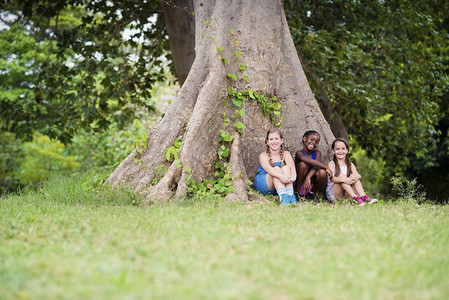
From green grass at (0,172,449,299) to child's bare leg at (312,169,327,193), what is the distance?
1.69 m

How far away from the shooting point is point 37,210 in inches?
252

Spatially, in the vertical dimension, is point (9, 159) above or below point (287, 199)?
below

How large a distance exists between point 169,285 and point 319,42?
9944 mm

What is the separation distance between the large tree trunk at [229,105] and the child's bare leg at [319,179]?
817mm

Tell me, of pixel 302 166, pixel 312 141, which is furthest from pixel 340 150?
pixel 302 166

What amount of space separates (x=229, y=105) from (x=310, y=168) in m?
1.82

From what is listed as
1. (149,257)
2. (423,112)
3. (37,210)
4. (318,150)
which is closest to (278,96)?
(318,150)

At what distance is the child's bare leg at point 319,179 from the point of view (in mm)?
8352

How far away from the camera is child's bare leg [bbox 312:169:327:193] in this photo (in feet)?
27.4

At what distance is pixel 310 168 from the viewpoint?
860cm

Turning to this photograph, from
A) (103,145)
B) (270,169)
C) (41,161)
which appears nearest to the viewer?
(270,169)

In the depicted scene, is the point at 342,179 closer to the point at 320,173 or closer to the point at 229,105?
the point at 320,173

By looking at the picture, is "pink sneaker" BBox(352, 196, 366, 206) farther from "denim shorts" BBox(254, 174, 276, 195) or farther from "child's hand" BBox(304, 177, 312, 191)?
"denim shorts" BBox(254, 174, 276, 195)

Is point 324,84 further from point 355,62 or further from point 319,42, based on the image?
point 355,62
